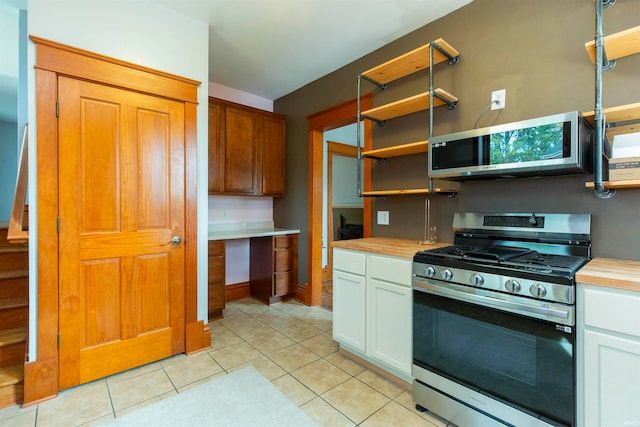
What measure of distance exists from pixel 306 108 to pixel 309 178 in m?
0.90

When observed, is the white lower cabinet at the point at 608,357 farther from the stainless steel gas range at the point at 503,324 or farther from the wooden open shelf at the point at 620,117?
the wooden open shelf at the point at 620,117

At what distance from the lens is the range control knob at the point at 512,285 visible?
1359 mm

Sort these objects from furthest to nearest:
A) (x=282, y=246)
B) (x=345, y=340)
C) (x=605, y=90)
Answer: (x=282, y=246), (x=345, y=340), (x=605, y=90)

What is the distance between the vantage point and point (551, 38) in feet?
5.84

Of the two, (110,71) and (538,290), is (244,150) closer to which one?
(110,71)

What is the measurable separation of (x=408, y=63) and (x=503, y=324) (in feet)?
6.33

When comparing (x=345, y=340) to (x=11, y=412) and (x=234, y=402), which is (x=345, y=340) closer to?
(x=234, y=402)

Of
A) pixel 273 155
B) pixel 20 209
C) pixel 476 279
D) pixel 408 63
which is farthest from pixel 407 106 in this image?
pixel 20 209

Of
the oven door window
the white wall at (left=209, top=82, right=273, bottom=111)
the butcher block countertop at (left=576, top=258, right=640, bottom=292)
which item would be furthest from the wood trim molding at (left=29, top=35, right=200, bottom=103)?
the butcher block countertop at (left=576, top=258, right=640, bottom=292)

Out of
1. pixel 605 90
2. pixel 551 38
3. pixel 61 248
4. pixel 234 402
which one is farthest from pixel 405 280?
pixel 61 248

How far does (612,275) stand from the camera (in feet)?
3.91

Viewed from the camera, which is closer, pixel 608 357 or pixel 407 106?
pixel 608 357

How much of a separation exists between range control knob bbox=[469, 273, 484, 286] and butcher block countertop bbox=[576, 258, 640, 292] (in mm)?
374

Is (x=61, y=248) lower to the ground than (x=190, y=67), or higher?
lower
